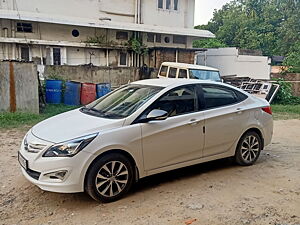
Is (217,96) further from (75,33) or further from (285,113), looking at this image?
(75,33)

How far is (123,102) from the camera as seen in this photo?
4.38 m

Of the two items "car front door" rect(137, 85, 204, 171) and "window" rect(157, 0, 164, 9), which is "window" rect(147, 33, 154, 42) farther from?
"car front door" rect(137, 85, 204, 171)

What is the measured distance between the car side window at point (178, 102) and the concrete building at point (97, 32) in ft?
40.0

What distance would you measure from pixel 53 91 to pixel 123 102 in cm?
726

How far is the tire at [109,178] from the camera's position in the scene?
3568mm

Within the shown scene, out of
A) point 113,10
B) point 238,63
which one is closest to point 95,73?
point 113,10

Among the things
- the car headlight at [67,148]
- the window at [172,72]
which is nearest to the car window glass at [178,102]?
the car headlight at [67,148]

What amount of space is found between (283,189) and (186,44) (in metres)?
16.4

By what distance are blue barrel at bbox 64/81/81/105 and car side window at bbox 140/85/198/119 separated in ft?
24.3

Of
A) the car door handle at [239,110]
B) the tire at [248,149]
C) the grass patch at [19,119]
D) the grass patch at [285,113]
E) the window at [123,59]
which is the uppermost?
the window at [123,59]

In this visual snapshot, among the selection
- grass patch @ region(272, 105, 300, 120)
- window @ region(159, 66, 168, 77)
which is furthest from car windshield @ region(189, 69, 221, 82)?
grass patch @ region(272, 105, 300, 120)

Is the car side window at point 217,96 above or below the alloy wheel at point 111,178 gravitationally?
above

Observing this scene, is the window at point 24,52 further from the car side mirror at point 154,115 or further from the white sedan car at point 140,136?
the car side mirror at point 154,115

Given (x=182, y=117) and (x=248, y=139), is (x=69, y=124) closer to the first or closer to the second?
(x=182, y=117)
